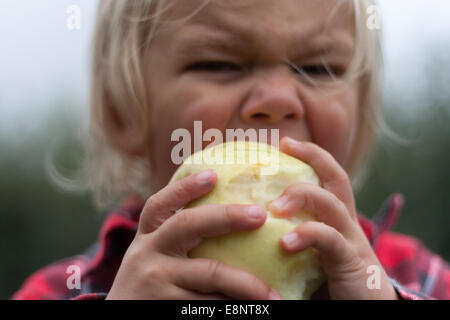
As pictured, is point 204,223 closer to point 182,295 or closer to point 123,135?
point 182,295

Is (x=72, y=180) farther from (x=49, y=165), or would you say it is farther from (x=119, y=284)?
(x=119, y=284)

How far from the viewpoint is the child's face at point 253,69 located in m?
1.09

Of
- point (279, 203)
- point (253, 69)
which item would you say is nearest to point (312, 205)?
point (279, 203)

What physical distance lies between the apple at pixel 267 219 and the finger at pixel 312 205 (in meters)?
0.01

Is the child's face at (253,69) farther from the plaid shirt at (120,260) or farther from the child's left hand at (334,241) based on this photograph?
the plaid shirt at (120,260)

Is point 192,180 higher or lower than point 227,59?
lower

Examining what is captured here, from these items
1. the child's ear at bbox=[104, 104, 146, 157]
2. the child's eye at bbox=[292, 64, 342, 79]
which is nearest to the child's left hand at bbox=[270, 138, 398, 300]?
the child's eye at bbox=[292, 64, 342, 79]

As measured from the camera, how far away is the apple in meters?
0.76

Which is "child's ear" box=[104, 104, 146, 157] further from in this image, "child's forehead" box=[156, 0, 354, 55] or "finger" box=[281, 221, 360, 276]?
"finger" box=[281, 221, 360, 276]

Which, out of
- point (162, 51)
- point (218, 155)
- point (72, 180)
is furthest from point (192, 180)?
point (72, 180)

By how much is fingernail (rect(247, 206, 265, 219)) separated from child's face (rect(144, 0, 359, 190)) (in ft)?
1.17

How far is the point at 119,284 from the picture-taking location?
0.82m

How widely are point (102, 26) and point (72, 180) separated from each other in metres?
1.07

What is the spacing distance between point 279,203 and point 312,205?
0.06 m
